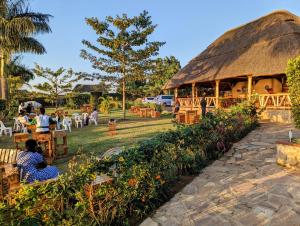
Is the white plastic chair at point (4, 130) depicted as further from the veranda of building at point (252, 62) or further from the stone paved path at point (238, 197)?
the veranda of building at point (252, 62)

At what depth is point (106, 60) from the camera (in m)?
18.8

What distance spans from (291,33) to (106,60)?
40.1ft

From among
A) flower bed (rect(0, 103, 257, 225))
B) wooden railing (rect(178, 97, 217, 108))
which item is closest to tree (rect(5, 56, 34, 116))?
wooden railing (rect(178, 97, 217, 108))

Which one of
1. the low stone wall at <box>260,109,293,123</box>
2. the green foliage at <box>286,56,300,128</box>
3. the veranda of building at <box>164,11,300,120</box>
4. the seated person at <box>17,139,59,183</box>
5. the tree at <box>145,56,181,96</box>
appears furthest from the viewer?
the tree at <box>145,56,181,96</box>

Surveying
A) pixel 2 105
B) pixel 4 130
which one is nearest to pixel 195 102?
pixel 4 130

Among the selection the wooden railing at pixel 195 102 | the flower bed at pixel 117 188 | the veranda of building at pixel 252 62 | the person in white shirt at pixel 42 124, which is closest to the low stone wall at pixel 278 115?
the veranda of building at pixel 252 62

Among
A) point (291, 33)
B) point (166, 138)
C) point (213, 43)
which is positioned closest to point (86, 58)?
point (213, 43)

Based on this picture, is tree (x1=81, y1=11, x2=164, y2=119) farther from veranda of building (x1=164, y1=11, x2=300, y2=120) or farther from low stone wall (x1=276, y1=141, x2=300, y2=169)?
low stone wall (x1=276, y1=141, x2=300, y2=169)

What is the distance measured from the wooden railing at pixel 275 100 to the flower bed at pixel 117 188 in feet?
28.8

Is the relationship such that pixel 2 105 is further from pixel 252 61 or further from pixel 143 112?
pixel 252 61

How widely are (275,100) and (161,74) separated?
31.5 ft

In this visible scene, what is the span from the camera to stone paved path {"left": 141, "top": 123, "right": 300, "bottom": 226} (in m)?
3.70

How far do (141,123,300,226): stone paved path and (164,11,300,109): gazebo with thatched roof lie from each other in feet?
26.5

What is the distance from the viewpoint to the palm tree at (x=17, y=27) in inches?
712
